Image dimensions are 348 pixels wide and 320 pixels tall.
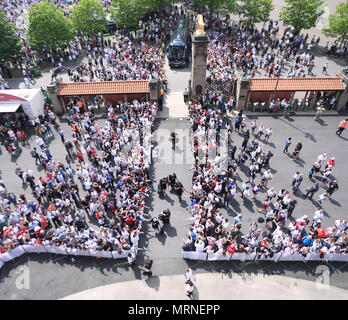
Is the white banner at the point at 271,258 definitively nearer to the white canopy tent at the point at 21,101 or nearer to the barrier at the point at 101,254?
the barrier at the point at 101,254

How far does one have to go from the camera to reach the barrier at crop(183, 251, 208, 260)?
44.4ft

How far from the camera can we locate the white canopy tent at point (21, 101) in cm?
2358

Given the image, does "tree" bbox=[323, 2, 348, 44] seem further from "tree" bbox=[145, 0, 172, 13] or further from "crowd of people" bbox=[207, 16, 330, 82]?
"tree" bbox=[145, 0, 172, 13]

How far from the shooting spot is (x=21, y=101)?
2369cm

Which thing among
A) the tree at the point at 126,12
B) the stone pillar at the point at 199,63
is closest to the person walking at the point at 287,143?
the stone pillar at the point at 199,63

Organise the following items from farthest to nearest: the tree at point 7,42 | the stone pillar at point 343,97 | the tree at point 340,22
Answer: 1. the tree at point 340,22
2. the tree at point 7,42
3. the stone pillar at point 343,97

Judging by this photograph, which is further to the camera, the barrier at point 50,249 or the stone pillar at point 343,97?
the stone pillar at point 343,97

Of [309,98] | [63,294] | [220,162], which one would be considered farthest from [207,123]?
[63,294]

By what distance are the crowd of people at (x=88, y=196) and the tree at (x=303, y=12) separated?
89.2ft

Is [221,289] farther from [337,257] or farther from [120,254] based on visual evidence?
[337,257]

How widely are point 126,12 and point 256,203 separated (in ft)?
115

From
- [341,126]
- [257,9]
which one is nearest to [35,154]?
[341,126]
